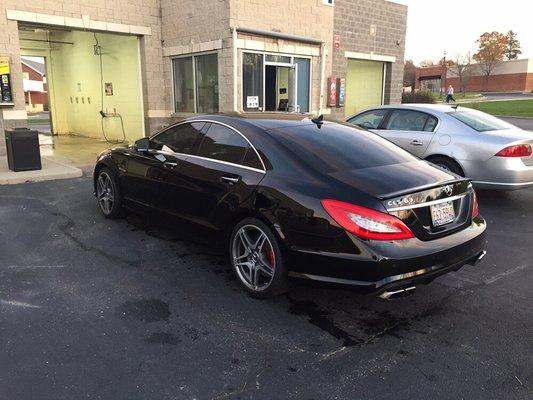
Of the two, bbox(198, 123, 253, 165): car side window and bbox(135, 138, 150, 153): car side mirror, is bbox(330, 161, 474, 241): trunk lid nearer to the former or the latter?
bbox(198, 123, 253, 165): car side window

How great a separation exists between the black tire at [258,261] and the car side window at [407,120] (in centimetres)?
487

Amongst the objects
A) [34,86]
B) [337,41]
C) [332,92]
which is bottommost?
[332,92]

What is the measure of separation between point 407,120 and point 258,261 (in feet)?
17.1

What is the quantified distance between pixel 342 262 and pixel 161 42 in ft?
39.4

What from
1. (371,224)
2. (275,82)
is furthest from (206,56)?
(371,224)

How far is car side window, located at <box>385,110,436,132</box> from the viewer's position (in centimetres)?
805

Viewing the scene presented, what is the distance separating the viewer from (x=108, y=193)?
21.2 ft

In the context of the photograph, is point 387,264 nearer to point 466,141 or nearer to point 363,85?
point 466,141

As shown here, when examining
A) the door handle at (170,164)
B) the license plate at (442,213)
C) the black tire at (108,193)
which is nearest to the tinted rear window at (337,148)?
the license plate at (442,213)

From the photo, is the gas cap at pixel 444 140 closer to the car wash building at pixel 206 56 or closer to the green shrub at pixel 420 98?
the car wash building at pixel 206 56

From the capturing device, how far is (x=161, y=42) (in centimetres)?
1384

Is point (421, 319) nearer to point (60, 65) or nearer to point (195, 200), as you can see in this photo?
point (195, 200)

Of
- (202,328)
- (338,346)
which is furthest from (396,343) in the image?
(202,328)

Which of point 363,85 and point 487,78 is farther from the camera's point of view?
point 487,78
